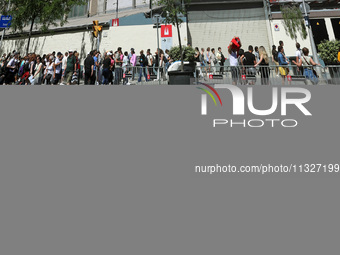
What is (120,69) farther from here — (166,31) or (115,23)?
(115,23)

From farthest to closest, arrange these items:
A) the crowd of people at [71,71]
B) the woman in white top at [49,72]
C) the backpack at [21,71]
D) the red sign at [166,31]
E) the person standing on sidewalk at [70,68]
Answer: the red sign at [166,31]
the backpack at [21,71]
the woman in white top at [49,72]
the person standing on sidewalk at [70,68]
the crowd of people at [71,71]

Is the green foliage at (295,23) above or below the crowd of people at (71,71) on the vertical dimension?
above

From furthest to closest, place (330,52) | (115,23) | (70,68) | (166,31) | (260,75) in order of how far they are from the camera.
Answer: (115,23), (166,31), (330,52), (70,68), (260,75)

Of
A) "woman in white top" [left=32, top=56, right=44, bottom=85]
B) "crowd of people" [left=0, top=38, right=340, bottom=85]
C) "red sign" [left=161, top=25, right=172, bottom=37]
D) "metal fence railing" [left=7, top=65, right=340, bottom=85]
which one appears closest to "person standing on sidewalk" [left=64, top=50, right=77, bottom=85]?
"crowd of people" [left=0, top=38, right=340, bottom=85]

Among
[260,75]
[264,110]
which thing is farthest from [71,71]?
[264,110]

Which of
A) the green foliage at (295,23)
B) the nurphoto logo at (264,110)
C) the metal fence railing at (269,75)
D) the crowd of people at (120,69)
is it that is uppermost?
the green foliage at (295,23)

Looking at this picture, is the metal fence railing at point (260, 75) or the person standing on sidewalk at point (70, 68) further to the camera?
the person standing on sidewalk at point (70, 68)

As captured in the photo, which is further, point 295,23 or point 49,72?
point 295,23

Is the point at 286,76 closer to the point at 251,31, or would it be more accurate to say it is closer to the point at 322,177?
the point at 322,177

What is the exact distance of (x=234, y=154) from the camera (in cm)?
539

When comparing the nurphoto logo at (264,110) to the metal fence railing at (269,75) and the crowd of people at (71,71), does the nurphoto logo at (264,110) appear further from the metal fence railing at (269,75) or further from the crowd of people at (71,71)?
the crowd of people at (71,71)

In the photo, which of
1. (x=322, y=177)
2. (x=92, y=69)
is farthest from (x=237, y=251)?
(x=92, y=69)

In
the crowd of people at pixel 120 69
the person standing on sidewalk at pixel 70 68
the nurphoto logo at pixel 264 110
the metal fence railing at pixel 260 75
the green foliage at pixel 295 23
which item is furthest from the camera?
the green foliage at pixel 295 23

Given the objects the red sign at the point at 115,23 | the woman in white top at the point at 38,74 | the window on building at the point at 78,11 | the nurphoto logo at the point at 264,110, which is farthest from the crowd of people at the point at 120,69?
the window on building at the point at 78,11
